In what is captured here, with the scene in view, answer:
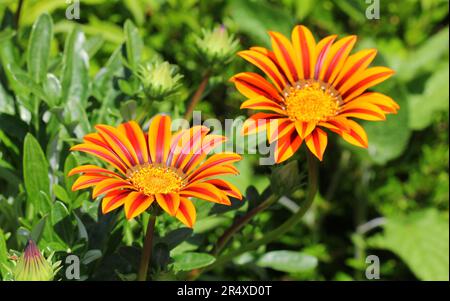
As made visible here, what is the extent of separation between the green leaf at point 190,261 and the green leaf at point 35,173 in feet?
1.01

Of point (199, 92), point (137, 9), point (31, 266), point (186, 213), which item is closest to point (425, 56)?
point (137, 9)

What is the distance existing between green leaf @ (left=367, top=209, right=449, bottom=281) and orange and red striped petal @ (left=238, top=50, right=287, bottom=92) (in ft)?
3.07

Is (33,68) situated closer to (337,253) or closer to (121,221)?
(121,221)

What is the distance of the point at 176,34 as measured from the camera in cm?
286

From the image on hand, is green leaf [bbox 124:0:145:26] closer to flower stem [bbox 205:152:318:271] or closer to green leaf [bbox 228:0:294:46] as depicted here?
green leaf [bbox 228:0:294:46]

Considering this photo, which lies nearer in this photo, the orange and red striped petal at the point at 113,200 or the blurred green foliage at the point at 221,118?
the orange and red striped petal at the point at 113,200

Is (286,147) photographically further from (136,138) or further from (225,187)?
(136,138)

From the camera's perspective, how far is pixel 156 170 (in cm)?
153

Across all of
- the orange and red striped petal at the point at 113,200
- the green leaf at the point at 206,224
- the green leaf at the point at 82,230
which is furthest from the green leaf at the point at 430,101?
the orange and red striped petal at the point at 113,200

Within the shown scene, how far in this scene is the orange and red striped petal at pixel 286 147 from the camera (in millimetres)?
1437

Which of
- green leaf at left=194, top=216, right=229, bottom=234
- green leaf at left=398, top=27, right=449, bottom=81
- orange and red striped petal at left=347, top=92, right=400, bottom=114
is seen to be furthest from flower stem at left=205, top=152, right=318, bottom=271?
A: green leaf at left=398, top=27, right=449, bottom=81

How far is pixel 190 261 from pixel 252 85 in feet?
1.29

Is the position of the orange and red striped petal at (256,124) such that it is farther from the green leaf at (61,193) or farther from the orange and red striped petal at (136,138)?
the green leaf at (61,193)
